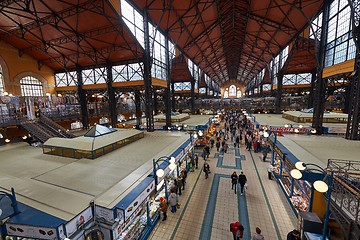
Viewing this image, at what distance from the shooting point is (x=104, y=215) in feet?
14.7

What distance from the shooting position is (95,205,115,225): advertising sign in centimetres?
438

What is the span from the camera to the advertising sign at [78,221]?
12.7 feet

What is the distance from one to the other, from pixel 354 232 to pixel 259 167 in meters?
9.91

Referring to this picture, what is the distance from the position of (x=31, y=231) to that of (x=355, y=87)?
52.1 ft

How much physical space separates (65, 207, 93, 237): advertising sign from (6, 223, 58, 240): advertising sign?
0.87 feet

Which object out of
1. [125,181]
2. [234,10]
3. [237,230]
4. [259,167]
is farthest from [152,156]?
[234,10]

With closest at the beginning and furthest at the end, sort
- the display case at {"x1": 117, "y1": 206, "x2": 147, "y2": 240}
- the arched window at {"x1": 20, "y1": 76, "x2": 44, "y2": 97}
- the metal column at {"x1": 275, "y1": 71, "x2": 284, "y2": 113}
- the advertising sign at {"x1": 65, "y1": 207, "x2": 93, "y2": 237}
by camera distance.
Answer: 1. the advertising sign at {"x1": 65, "y1": 207, "x2": 93, "y2": 237}
2. the display case at {"x1": 117, "y1": 206, "x2": 147, "y2": 240}
3. the arched window at {"x1": 20, "y1": 76, "x2": 44, "y2": 97}
4. the metal column at {"x1": 275, "y1": 71, "x2": 284, "y2": 113}

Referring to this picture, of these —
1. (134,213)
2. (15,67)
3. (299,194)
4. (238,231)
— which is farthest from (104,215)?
(15,67)

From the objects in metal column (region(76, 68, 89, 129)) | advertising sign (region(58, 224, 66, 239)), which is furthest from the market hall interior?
metal column (region(76, 68, 89, 129))

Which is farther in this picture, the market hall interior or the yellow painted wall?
the yellow painted wall

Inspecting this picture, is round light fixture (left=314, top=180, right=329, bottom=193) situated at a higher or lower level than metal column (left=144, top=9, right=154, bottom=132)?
lower

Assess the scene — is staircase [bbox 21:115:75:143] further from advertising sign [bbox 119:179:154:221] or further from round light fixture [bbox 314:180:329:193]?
round light fixture [bbox 314:180:329:193]

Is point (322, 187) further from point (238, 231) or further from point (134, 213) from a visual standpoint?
point (134, 213)

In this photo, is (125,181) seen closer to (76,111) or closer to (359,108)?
(359,108)
